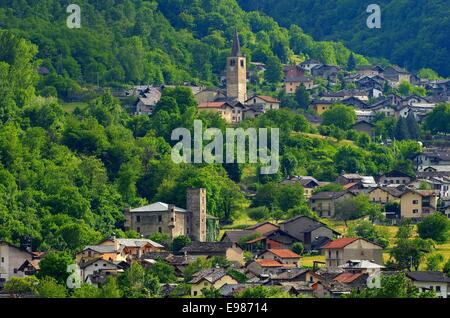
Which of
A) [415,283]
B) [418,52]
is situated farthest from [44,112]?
[418,52]

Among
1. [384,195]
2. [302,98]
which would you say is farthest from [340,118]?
[384,195]

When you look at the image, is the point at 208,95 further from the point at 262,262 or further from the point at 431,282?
the point at 431,282

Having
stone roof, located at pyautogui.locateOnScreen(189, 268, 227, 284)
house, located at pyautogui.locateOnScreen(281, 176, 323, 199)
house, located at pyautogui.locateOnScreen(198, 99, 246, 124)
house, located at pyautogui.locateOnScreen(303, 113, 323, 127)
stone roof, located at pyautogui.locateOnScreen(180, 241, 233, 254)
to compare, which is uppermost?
house, located at pyautogui.locateOnScreen(198, 99, 246, 124)

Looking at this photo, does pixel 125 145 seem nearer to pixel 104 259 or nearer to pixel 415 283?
pixel 104 259

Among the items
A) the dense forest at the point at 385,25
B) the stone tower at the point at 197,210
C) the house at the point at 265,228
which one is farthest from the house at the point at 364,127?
the dense forest at the point at 385,25

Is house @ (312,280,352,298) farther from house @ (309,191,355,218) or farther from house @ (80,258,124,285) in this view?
house @ (309,191,355,218)

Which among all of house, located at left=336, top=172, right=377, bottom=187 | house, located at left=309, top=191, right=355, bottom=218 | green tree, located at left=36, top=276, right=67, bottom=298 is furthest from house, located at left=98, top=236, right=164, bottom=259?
house, located at left=336, top=172, right=377, bottom=187

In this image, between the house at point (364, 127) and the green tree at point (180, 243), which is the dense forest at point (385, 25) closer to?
the house at point (364, 127)
